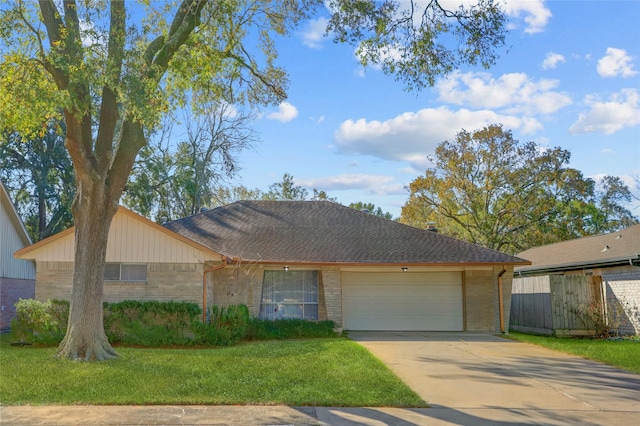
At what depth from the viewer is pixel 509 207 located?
112 ft

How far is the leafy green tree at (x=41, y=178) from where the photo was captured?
101 ft

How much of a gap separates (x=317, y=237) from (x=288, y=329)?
430 centimetres

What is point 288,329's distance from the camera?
57.0ft

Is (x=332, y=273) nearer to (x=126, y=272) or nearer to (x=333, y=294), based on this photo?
(x=333, y=294)

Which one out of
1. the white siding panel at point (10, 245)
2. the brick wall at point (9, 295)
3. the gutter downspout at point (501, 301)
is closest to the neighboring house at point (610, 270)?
the gutter downspout at point (501, 301)

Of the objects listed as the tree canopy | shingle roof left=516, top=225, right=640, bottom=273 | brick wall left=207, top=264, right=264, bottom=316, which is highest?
the tree canopy

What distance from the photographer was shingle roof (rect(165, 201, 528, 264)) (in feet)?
61.4

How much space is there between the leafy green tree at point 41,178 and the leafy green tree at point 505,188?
21.3 meters

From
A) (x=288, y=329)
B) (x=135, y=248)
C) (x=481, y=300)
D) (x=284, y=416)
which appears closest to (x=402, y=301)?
(x=481, y=300)

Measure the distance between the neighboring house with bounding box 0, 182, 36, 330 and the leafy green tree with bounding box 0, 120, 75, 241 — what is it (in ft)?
28.0

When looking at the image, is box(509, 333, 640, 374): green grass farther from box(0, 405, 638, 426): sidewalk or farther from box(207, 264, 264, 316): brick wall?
box(207, 264, 264, 316): brick wall

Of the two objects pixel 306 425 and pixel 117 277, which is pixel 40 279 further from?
pixel 306 425

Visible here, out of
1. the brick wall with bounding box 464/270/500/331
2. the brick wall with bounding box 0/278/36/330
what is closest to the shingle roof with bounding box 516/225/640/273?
the brick wall with bounding box 464/270/500/331

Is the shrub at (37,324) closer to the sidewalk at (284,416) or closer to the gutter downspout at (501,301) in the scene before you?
the sidewalk at (284,416)
